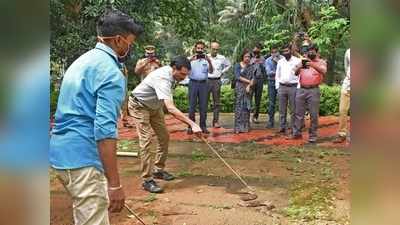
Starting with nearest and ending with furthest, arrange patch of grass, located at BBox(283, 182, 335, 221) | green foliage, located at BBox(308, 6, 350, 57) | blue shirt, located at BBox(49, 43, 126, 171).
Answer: blue shirt, located at BBox(49, 43, 126, 171) → patch of grass, located at BBox(283, 182, 335, 221) → green foliage, located at BBox(308, 6, 350, 57)

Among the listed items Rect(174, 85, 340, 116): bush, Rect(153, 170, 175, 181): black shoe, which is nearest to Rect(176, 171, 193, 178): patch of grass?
Rect(153, 170, 175, 181): black shoe

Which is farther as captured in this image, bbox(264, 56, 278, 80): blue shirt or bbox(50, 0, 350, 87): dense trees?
bbox(264, 56, 278, 80): blue shirt

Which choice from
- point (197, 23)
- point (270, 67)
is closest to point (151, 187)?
point (270, 67)

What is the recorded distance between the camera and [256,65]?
26.1 ft

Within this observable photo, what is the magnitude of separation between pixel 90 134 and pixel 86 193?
25 cm

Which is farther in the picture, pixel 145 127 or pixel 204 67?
pixel 204 67

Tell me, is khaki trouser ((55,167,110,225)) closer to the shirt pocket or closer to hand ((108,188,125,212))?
hand ((108,188,125,212))

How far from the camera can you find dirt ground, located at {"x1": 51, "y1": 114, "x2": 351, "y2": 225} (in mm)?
3713

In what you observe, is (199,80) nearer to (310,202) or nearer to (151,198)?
(151,198)

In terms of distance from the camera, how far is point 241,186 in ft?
15.1
